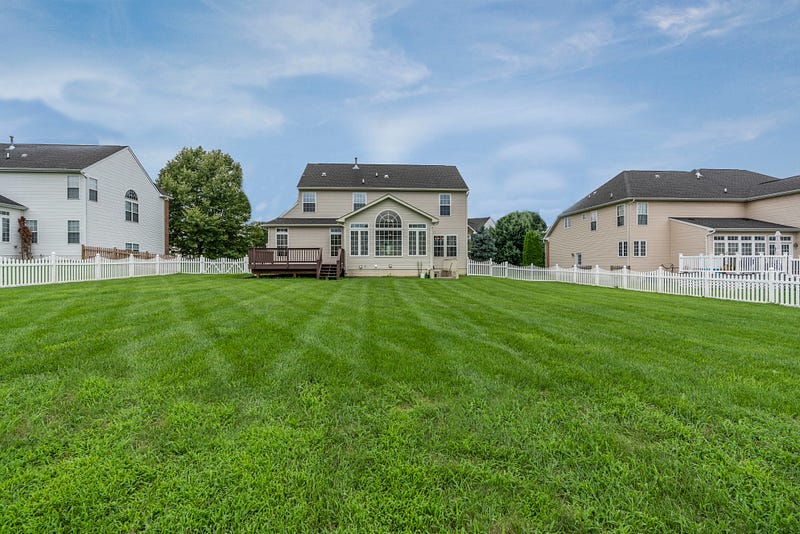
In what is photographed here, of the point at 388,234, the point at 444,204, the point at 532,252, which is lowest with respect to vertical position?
the point at 532,252

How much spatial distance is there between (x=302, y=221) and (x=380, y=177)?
22.7 feet

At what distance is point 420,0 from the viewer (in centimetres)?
1417

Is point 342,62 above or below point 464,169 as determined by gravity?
above

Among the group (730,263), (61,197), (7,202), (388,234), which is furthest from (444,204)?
(7,202)

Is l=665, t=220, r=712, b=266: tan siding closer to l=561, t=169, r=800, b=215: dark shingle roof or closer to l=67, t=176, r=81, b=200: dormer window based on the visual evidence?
l=561, t=169, r=800, b=215: dark shingle roof

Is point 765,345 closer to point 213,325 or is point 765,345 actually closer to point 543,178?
point 213,325

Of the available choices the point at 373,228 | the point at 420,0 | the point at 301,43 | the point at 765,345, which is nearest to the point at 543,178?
the point at 373,228

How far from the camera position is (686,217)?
24.0 m

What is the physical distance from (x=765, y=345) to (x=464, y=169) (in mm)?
25792

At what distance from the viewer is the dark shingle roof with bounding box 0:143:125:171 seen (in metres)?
20.3

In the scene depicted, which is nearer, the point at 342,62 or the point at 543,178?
the point at 342,62

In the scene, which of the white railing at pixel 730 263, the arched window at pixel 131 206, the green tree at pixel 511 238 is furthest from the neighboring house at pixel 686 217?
the arched window at pixel 131 206

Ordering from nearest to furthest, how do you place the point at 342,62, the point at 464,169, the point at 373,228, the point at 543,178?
the point at 342,62, the point at 373,228, the point at 464,169, the point at 543,178

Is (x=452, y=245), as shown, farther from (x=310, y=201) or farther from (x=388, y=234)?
(x=310, y=201)
